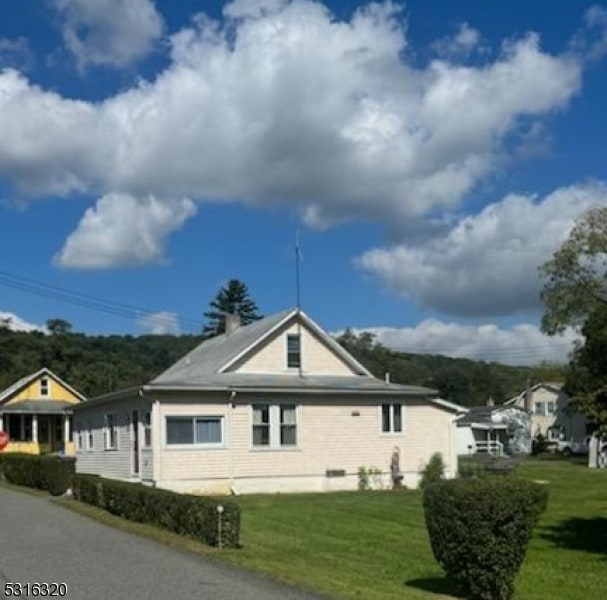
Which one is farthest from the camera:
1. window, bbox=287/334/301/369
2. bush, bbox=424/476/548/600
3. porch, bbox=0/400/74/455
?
porch, bbox=0/400/74/455

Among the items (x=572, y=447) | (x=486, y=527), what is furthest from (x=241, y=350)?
(x=572, y=447)

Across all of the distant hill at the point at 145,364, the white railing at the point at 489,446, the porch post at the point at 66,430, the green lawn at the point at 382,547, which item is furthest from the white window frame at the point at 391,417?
the white railing at the point at 489,446

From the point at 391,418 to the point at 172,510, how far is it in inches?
675

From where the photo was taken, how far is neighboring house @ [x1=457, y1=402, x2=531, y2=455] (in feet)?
243

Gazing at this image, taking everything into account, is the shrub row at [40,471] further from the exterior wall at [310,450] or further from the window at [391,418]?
the window at [391,418]

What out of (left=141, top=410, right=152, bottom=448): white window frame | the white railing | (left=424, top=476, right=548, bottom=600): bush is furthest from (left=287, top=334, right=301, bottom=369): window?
the white railing

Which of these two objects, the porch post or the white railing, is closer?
the porch post

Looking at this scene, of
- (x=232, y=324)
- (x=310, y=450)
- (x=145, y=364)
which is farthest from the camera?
(x=145, y=364)

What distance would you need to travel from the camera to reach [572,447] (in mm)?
73250

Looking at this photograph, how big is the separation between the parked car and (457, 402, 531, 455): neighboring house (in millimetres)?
2513

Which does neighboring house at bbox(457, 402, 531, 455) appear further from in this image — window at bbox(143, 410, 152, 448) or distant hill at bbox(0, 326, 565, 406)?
window at bbox(143, 410, 152, 448)

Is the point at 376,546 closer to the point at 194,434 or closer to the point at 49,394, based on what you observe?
the point at 194,434

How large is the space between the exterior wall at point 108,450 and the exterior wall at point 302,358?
4.05 metres

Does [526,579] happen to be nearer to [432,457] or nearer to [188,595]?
[188,595]
